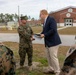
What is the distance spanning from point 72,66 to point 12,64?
0.44 m

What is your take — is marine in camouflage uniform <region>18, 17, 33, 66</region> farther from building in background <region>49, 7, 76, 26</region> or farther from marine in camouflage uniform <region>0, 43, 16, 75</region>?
building in background <region>49, 7, 76, 26</region>

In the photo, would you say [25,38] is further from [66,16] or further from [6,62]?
[66,16]

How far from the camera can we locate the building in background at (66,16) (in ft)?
243

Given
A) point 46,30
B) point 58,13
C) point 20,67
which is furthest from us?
point 58,13

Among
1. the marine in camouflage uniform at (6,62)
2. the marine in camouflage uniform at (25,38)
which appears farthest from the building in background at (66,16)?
the marine in camouflage uniform at (6,62)

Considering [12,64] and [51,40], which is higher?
[12,64]

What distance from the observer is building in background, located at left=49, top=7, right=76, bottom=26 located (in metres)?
74.1

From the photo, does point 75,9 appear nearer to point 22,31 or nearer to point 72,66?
point 22,31

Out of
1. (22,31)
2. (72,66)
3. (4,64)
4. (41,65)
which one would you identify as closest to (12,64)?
(4,64)

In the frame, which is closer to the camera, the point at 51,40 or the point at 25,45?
the point at 51,40

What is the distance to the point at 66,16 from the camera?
245 ft

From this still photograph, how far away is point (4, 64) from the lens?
5.60 feet

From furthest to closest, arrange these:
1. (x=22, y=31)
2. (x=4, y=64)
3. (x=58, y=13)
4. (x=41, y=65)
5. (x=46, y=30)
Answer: (x=58, y=13)
(x=41, y=65)
(x=22, y=31)
(x=46, y=30)
(x=4, y=64)

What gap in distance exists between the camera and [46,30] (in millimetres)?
6367
